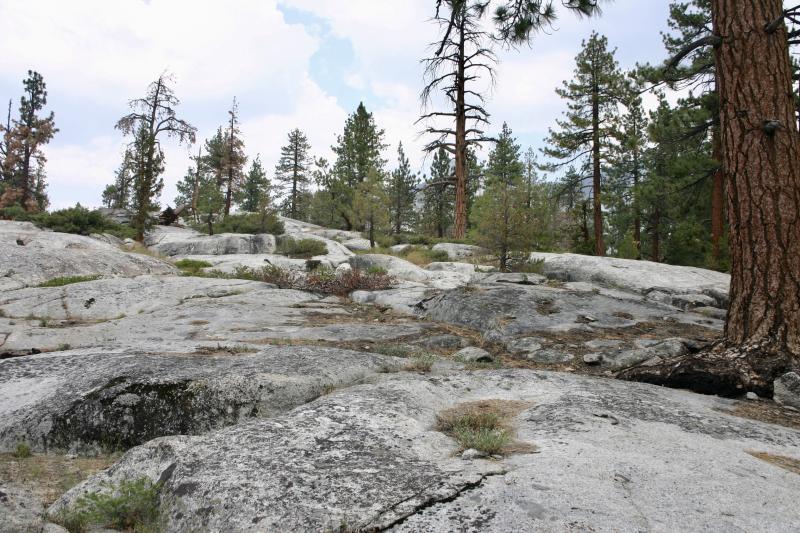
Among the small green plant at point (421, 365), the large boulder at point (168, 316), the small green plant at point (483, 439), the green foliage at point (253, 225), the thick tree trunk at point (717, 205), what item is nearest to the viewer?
the small green plant at point (483, 439)

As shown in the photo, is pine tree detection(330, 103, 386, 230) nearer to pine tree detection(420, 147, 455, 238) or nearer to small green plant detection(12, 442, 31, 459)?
pine tree detection(420, 147, 455, 238)

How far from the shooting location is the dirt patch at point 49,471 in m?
2.57

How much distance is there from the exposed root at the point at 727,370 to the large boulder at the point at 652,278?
583 cm

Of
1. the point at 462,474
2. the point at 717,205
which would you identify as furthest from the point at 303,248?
the point at 462,474

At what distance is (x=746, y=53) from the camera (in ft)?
16.2

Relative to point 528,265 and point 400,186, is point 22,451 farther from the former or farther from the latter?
point 400,186

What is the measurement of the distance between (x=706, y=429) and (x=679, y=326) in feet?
16.7

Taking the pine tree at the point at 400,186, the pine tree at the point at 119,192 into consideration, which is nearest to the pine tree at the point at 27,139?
the pine tree at the point at 119,192

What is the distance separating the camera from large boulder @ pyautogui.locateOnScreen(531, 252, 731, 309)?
1027 centimetres

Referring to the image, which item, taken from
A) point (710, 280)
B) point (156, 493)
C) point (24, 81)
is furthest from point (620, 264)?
point (24, 81)

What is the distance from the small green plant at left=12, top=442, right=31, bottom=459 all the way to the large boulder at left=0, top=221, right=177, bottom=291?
395 inches

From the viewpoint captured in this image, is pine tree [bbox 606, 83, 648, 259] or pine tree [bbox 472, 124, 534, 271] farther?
pine tree [bbox 606, 83, 648, 259]

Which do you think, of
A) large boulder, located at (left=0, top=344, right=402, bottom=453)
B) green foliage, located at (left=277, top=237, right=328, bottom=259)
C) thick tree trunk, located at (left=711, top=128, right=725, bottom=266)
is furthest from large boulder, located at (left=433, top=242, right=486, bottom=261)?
large boulder, located at (left=0, top=344, right=402, bottom=453)

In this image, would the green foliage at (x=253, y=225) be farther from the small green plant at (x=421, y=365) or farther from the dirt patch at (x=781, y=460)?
the dirt patch at (x=781, y=460)
